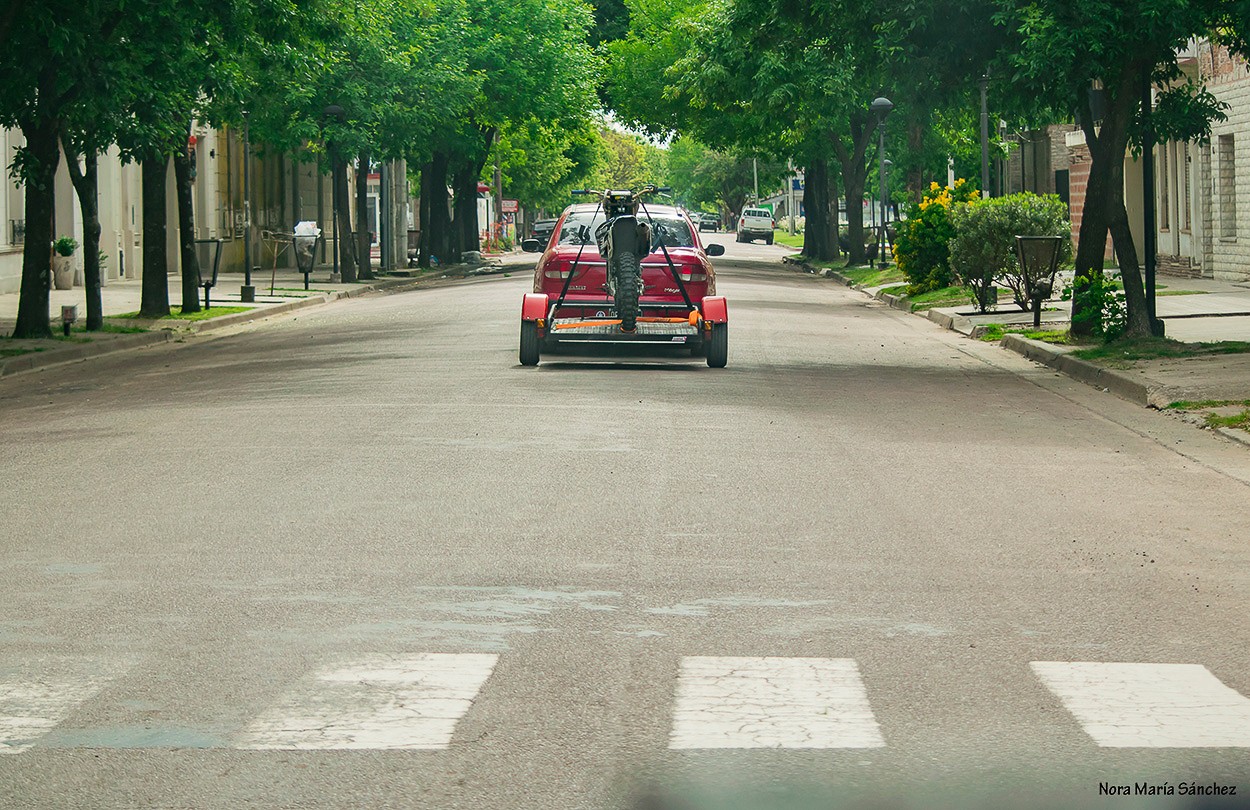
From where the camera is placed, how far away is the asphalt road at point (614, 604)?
5.23 metres

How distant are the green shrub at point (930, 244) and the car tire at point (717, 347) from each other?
1593 cm

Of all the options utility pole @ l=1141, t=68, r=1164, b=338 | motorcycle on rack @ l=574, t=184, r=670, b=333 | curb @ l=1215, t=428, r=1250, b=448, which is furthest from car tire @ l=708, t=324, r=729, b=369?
curb @ l=1215, t=428, r=1250, b=448

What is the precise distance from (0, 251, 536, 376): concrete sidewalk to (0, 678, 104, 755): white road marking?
1465 centimetres

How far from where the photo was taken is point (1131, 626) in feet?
23.4

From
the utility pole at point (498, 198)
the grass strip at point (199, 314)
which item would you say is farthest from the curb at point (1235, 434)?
the utility pole at point (498, 198)

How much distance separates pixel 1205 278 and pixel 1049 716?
117 ft

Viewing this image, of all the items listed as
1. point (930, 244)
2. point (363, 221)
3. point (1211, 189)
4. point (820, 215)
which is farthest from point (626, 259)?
point (820, 215)

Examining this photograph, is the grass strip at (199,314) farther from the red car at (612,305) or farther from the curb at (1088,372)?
the curb at (1088,372)

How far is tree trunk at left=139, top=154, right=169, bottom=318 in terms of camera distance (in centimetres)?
2847

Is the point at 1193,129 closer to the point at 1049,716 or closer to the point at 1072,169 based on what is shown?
the point at 1049,716

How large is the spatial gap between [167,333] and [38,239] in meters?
2.78

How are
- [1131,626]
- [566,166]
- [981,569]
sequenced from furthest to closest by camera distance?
1. [566,166]
2. [981,569]
3. [1131,626]

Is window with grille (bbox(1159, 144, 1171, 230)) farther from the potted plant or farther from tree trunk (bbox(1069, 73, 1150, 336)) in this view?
the potted plant

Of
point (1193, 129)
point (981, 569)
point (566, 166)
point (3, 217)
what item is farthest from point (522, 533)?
point (566, 166)
